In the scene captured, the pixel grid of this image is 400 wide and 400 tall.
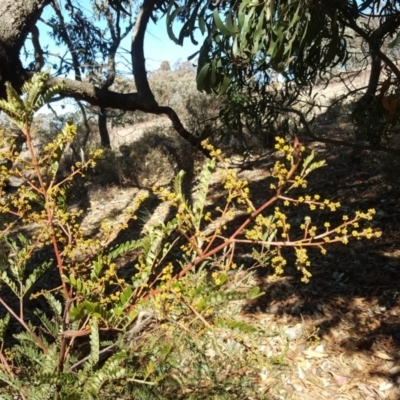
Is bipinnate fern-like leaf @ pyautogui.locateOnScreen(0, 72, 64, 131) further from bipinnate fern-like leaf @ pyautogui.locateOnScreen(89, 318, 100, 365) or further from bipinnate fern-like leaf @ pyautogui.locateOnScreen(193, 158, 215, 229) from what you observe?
bipinnate fern-like leaf @ pyautogui.locateOnScreen(89, 318, 100, 365)

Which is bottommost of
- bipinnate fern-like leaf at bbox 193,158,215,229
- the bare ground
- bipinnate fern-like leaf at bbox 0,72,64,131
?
the bare ground

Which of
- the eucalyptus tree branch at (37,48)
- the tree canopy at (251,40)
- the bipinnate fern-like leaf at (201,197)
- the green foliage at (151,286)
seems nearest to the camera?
the green foliage at (151,286)

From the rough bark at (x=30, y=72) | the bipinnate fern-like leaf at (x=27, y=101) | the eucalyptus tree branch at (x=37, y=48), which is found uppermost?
the eucalyptus tree branch at (x=37, y=48)

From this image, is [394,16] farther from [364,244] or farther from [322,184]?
[322,184]

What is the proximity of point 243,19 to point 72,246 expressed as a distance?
77.2 inches

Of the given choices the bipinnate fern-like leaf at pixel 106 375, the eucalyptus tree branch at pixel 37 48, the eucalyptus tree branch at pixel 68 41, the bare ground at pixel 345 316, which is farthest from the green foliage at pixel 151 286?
the eucalyptus tree branch at pixel 68 41

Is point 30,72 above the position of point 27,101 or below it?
above

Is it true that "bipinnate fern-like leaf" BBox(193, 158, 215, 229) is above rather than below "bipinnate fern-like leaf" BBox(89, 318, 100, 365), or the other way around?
above

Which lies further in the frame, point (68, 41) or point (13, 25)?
point (68, 41)

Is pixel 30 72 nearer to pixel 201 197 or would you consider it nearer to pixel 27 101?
pixel 27 101

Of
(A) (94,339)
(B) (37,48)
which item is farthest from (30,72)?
(B) (37,48)

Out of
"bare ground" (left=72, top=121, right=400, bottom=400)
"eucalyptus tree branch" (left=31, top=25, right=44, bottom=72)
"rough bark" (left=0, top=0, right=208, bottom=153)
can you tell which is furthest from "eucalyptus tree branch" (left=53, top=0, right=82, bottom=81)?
"bare ground" (left=72, top=121, right=400, bottom=400)

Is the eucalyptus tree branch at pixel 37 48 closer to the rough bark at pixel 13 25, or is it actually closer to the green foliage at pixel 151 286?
the rough bark at pixel 13 25

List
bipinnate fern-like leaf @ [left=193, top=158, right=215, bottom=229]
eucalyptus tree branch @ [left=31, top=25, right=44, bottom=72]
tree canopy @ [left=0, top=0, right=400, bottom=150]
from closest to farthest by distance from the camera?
bipinnate fern-like leaf @ [left=193, top=158, right=215, bottom=229] < tree canopy @ [left=0, top=0, right=400, bottom=150] < eucalyptus tree branch @ [left=31, top=25, right=44, bottom=72]
